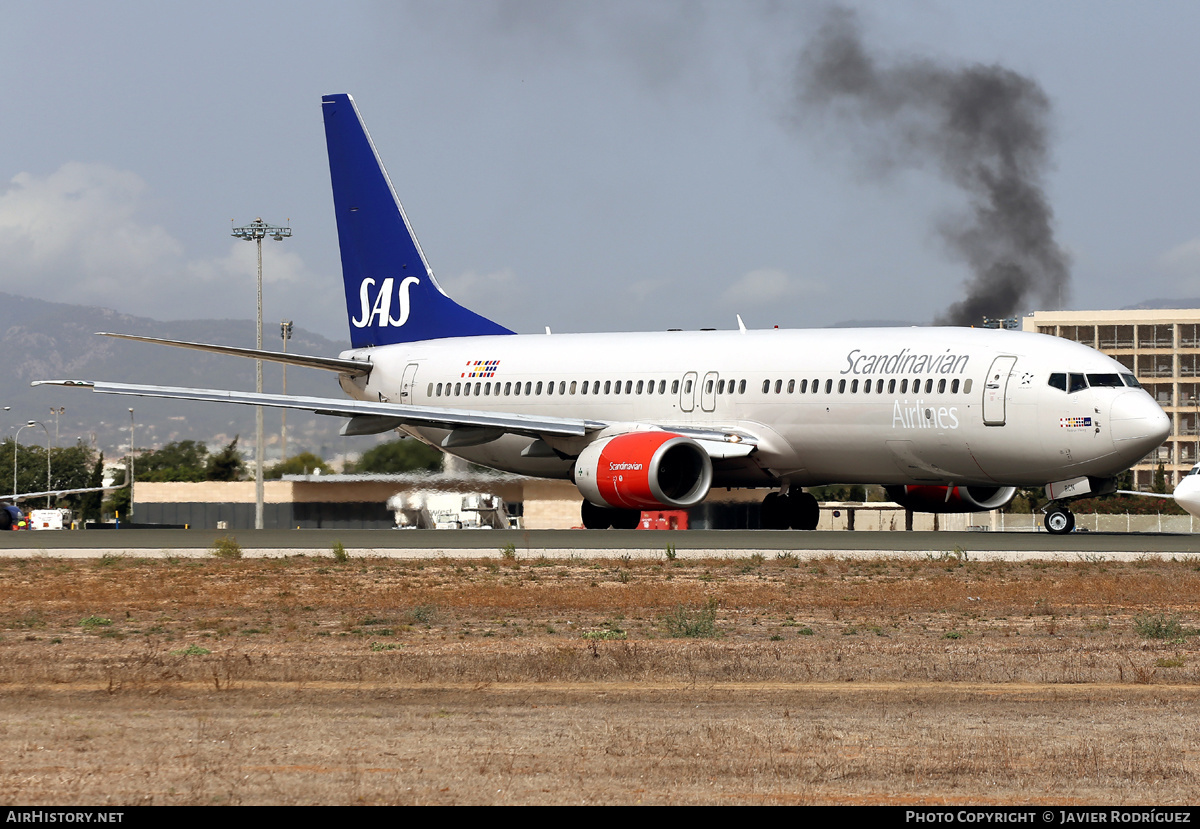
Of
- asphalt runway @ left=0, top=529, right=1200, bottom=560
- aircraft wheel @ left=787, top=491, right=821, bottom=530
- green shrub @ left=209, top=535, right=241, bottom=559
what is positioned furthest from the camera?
aircraft wheel @ left=787, top=491, right=821, bottom=530

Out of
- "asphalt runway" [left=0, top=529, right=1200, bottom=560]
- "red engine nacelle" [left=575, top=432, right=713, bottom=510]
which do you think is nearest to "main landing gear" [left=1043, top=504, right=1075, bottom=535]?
"asphalt runway" [left=0, top=529, right=1200, bottom=560]

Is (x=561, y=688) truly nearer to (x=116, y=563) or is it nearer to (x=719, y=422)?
(x=116, y=563)

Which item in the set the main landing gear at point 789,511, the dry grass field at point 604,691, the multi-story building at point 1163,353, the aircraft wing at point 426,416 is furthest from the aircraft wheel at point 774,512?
the multi-story building at point 1163,353

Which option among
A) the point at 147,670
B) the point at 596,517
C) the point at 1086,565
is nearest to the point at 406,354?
the point at 596,517

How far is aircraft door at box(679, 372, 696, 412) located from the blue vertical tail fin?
7878 millimetres

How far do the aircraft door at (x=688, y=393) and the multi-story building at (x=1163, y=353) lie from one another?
311 feet

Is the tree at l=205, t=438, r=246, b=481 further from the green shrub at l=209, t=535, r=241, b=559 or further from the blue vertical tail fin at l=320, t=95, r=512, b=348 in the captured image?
the green shrub at l=209, t=535, r=241, b=559

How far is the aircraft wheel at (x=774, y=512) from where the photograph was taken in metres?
33.4

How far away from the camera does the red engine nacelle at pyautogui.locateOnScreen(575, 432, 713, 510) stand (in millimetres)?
28391

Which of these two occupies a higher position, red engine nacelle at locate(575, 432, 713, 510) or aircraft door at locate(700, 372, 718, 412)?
aircraft door at locate(700, 372, 718, 412)

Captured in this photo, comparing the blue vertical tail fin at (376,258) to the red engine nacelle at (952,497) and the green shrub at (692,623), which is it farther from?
the green shrub at (692,623)

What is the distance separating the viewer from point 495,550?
79.6ft
